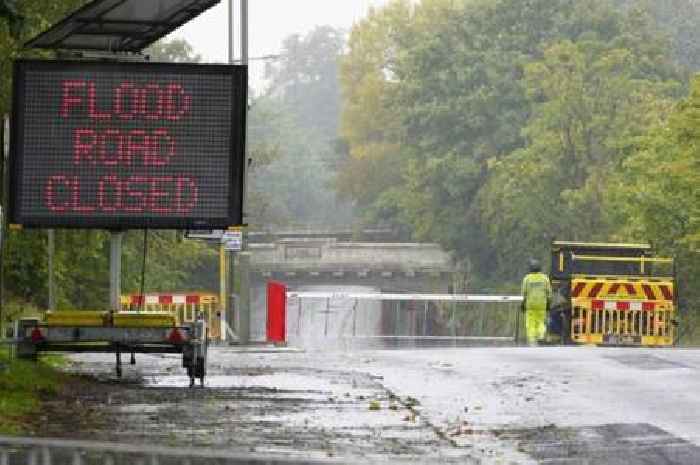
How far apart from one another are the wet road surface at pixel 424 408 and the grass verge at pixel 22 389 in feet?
0.94

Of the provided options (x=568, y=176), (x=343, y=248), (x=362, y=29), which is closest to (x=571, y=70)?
(x=568, y=176)

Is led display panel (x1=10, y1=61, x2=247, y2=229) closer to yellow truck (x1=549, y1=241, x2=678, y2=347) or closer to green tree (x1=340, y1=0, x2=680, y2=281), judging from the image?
yellow truck (x1=549, y1=241, x2=678, y2=347)

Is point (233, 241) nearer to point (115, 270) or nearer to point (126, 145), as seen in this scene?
point (115, 270)

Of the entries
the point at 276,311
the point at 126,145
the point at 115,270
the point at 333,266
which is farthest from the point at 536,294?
the point at 333,266

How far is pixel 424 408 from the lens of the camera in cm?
1798

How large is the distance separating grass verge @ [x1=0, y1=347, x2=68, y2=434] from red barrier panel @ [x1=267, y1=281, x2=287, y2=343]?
17846mm

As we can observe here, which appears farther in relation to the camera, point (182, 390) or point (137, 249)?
point (137, 249)

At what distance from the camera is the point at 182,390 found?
792 inches

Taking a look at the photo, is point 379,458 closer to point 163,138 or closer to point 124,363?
point 163,138

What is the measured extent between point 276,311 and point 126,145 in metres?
21.3

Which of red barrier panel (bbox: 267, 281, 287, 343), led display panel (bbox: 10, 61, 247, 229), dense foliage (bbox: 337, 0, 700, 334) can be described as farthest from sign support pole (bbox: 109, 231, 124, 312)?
dense foliage (bbox: 337, 0, 700, 334)

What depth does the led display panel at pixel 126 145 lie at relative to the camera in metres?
19.9

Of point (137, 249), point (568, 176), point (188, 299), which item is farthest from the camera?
point (568, 176)

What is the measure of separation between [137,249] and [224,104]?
25.2 metres
